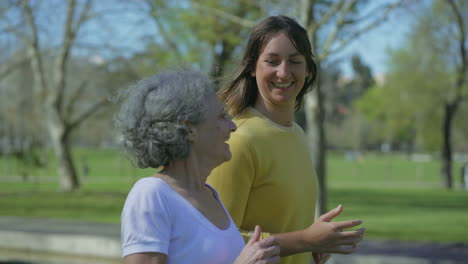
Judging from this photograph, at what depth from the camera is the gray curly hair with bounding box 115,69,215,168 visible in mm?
1842

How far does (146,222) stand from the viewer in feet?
5.65

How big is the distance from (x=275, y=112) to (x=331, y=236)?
61cm

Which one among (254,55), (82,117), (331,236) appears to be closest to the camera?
(331,236)

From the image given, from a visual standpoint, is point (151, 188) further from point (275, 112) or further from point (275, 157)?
point (275, 112)

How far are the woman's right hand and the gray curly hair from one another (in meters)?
0.34

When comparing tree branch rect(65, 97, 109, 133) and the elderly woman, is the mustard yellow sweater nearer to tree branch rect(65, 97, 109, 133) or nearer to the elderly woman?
the elderly woman

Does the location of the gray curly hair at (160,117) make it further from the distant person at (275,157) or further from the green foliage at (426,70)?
the green foliage at (426,70)

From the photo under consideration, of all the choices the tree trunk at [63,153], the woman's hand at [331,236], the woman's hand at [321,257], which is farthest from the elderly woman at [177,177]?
the tree trunk at [63,153]

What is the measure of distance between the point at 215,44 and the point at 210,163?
55.2 feet

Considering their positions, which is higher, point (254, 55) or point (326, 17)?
point (254, 55)

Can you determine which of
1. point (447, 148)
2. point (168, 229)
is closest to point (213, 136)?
point (168, 229)

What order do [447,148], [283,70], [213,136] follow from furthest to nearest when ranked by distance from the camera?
[447,148] → [283,70] → [213,136]

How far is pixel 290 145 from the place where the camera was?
252 cm

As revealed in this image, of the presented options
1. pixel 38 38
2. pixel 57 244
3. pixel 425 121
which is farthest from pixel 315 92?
pixel 425 121
